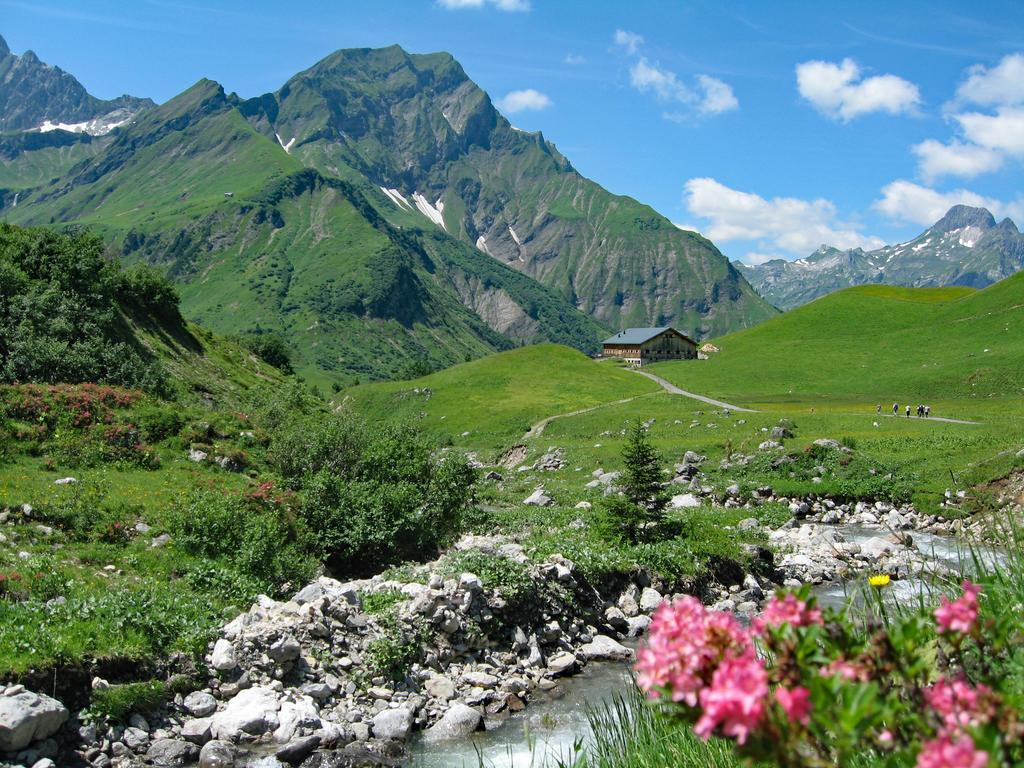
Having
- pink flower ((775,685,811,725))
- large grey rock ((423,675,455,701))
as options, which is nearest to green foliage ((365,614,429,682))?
large grey rock ((423,675,455,701))

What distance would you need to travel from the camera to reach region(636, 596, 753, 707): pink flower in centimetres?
394

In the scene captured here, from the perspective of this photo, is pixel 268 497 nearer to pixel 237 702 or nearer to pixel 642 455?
pixel 237 702

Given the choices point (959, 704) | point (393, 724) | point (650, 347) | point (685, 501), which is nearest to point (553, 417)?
point (685, 501)

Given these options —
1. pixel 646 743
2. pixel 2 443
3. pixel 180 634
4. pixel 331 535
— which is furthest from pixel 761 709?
pixel 2 443

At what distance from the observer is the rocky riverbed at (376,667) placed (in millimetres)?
14984

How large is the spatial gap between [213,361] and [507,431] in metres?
37.3

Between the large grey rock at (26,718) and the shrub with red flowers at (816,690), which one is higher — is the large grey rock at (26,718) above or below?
below

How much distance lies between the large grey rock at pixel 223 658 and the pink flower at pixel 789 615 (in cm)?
1648

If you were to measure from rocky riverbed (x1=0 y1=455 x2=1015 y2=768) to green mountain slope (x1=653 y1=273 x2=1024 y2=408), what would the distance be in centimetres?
7431

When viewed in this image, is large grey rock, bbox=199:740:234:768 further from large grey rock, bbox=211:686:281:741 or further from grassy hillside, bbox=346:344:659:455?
grassy hillside, bbox=346:344:659:455

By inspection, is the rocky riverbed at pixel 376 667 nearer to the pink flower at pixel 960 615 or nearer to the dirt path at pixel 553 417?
the pink flower at pixel 960 615

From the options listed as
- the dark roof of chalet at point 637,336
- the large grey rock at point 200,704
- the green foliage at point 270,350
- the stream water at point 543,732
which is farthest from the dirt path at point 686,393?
the large grey rock at point 200,704

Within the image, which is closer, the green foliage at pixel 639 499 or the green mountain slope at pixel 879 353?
the green foliage at pixel 639 499

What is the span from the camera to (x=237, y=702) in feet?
55.3
